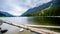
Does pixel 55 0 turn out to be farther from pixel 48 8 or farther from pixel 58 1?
pixel 48 8

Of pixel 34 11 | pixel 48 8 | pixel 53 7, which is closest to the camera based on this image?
pixel 34 11

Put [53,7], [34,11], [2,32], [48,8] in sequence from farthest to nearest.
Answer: [53,7]
[48,8]
[34,11]
[2,32]

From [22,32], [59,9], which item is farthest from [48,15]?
[22,32]

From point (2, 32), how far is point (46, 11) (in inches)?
705

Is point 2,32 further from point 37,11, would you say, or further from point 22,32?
point 37,11

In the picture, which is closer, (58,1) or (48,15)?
(58,1)

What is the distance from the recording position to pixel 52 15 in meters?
23.6

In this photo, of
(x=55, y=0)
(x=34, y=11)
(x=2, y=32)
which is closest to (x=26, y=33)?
(x=2, y=32)

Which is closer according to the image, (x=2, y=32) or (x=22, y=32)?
(x=2, y=32)

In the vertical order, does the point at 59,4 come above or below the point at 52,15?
above

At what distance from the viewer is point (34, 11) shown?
19.5 meters

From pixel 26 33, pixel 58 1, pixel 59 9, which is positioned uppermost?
pixel 58 1

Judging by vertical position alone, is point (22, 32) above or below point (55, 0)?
below

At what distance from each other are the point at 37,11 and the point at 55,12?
4120mm
